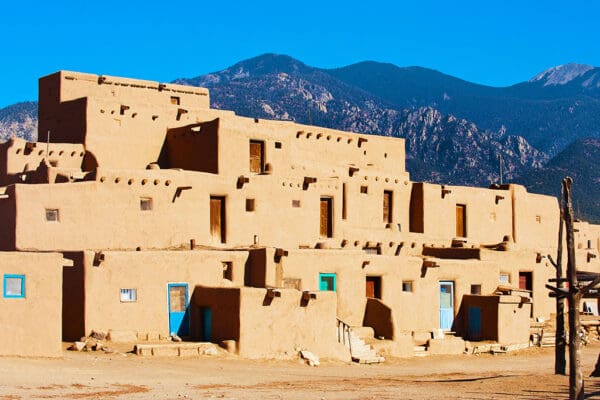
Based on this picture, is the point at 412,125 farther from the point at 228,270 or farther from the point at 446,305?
the point at 228,270

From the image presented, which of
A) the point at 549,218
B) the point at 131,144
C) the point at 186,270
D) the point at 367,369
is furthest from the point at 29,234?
the point at 549,218

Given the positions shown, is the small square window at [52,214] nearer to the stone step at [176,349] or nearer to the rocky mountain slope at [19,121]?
the stone step at [176,349]

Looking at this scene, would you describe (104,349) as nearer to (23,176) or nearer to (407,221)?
(23,176)

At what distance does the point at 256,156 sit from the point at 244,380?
12.7 m

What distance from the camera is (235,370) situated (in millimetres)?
24156

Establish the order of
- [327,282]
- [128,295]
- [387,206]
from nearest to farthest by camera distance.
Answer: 1. [128,295]
2. [327,282]
3. [387,206]

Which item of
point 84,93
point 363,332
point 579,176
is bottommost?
point 363,332

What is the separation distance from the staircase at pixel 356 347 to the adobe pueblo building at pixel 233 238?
7 centimetres

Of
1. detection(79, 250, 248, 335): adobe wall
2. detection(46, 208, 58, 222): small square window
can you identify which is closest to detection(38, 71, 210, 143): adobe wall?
detection(46, 208, 58, 222): small square window

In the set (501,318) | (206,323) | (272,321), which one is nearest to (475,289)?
(501,318)

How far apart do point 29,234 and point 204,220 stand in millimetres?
5515

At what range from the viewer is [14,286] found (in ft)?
78.8

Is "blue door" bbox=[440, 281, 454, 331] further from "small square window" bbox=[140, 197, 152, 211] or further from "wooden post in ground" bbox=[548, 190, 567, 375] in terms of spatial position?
"small square window" bbox=[140, 197, 152, 211]

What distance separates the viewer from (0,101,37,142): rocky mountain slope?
3807 inches
